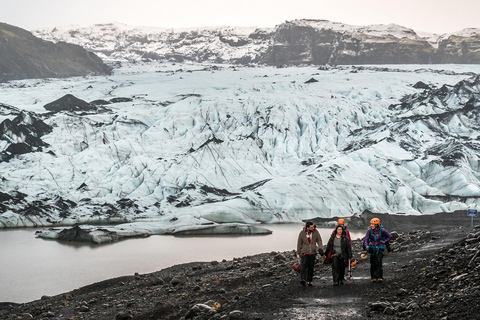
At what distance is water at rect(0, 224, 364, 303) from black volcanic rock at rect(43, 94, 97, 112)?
67.0 ft

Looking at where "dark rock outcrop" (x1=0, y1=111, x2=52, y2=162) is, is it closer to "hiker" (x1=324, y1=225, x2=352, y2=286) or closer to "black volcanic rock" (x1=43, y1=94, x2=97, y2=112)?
"black volcanic rock" (x1=43, y1=94, x2=97, y2=112)

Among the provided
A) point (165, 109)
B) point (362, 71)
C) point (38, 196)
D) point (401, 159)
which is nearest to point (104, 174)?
point (38, 196)

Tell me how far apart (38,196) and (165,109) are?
15.9m

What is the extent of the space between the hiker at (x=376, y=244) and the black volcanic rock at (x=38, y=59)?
6887cm

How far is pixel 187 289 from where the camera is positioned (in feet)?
38.6

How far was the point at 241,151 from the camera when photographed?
3838 centimetres

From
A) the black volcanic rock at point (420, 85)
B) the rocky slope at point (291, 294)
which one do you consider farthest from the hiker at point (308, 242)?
the black volcanic rock at point (420, 85)

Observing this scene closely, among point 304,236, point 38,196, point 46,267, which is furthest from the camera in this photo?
point 38,196

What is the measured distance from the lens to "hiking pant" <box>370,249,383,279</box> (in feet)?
28.3

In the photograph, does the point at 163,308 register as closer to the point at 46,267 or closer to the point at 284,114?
the point at 46,267

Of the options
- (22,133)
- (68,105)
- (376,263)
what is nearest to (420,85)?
(68,105)

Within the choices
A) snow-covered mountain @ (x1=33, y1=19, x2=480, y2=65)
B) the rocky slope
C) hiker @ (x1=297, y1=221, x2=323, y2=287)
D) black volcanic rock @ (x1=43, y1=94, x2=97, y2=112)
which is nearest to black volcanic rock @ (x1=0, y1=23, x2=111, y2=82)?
snow-covered mountain @ (x1=33, y1=19, x2=480, y2=65)

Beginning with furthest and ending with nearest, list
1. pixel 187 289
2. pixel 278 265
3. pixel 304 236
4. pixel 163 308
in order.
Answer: pixel 278 265 < pixel 187 289 < pixel 163 308 < pixel 304 236

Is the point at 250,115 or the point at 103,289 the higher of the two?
the point at 250,115
